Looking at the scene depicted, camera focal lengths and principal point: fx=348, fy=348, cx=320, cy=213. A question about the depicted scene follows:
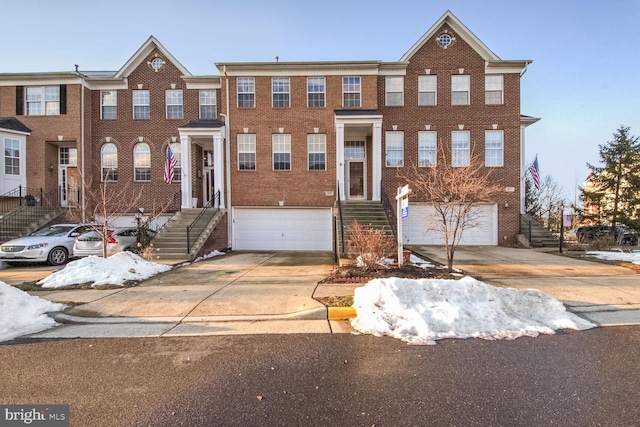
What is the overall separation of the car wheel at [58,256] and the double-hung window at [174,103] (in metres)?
9.21

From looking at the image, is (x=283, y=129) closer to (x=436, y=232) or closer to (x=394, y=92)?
(x=394, y=92)

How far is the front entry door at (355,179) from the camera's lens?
18922mm

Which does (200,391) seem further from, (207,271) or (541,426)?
(207,271)

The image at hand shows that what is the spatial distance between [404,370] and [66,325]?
547cm

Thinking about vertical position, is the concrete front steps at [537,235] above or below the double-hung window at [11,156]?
below

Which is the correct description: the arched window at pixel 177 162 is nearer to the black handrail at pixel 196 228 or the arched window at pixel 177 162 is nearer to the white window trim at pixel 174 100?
the white window trim at pixel 174 100

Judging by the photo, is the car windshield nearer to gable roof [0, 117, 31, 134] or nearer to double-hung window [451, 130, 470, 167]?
gable roof [0, 117, 31, 134]

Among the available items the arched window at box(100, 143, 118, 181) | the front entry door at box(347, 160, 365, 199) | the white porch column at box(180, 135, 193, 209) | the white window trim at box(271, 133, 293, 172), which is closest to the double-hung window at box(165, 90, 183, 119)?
the white porch column at box(180, 135, 193, 209)

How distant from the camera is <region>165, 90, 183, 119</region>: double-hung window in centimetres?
1920

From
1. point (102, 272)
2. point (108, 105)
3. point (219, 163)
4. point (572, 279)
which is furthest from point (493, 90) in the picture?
point (108, 105)

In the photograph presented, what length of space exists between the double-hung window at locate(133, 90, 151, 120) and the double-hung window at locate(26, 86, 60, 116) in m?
3.98

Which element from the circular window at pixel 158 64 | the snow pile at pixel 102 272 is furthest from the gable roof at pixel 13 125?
the snow pile at pixel 102 272

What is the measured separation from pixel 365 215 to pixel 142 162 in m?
13.0

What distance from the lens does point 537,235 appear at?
59.5 feet
